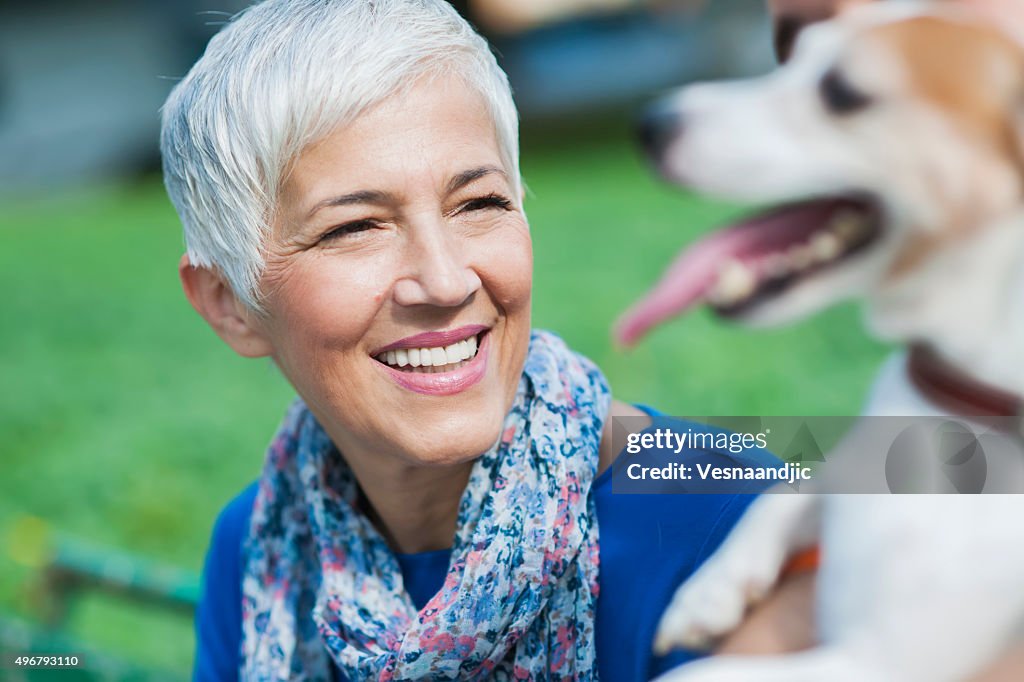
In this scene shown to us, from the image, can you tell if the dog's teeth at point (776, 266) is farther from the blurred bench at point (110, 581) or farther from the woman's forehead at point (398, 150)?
the blurred bench at point (110, 581)

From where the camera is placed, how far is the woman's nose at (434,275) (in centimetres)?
116

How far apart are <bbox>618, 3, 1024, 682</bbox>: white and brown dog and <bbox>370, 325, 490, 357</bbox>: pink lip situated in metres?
0.60

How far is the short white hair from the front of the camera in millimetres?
1198

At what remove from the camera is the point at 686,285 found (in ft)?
2.08

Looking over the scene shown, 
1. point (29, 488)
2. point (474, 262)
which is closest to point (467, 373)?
point (474, 262)

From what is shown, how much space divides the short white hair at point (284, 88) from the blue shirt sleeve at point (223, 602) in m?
0.49

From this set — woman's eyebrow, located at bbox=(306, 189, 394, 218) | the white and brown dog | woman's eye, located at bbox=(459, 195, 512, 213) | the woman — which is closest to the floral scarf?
the woman

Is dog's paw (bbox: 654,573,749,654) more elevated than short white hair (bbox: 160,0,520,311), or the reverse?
short white hair (bbox: 160,0,520,311)

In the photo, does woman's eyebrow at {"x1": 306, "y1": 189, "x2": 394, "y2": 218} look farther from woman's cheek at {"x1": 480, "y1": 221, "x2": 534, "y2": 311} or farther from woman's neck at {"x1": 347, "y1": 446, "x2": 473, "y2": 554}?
woman's neck at {"x1": 347, "y1": 446, "x2": 473, "y2": 554}

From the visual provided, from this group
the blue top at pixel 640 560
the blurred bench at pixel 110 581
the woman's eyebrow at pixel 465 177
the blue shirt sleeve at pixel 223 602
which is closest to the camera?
the blue top at pixel 640 560

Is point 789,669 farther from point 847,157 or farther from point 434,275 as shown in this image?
point 434,275

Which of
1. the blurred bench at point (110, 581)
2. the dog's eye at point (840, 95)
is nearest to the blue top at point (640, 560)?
the dog's eye at point (840, 95)

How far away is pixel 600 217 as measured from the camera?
18.7 ft

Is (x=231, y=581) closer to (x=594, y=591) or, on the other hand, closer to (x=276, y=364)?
(x=276, y=364)
